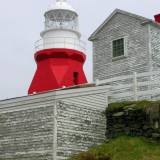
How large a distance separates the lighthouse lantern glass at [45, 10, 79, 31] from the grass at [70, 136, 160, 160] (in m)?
13.7

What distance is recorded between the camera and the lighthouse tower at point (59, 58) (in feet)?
83.9

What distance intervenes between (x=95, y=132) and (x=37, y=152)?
88.9 inches

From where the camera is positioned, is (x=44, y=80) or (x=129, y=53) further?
(x=44, y=80)

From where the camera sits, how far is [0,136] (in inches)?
647

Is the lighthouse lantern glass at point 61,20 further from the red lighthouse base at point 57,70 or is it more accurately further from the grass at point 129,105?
the grass at point 129,105

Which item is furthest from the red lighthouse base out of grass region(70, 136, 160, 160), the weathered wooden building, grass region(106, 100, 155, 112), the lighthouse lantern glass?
grass region(70, 136, 160, 160)

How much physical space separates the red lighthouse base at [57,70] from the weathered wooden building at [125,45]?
3.60 meters

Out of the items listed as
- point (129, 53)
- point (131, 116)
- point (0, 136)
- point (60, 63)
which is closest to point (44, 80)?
point (60, 63)

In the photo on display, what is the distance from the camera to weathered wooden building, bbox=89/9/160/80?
20547 mm

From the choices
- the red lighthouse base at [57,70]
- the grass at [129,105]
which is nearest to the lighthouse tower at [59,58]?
the red lighthouse base at [57,70]

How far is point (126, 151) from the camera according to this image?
13547 mm

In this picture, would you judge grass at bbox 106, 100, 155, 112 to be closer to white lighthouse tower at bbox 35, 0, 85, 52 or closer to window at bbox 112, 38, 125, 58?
window at bbox 112, 38, 125, 58

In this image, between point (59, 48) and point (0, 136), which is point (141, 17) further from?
point (0, 136)

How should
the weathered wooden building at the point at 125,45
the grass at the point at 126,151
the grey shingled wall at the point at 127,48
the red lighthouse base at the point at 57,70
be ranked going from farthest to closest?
the red lighthouse base at the point at 57,70 → the grey shingled wall at the point at 127,48 → the weathered wooden building at the point at 125,45 → the grass at the point at 126,151
